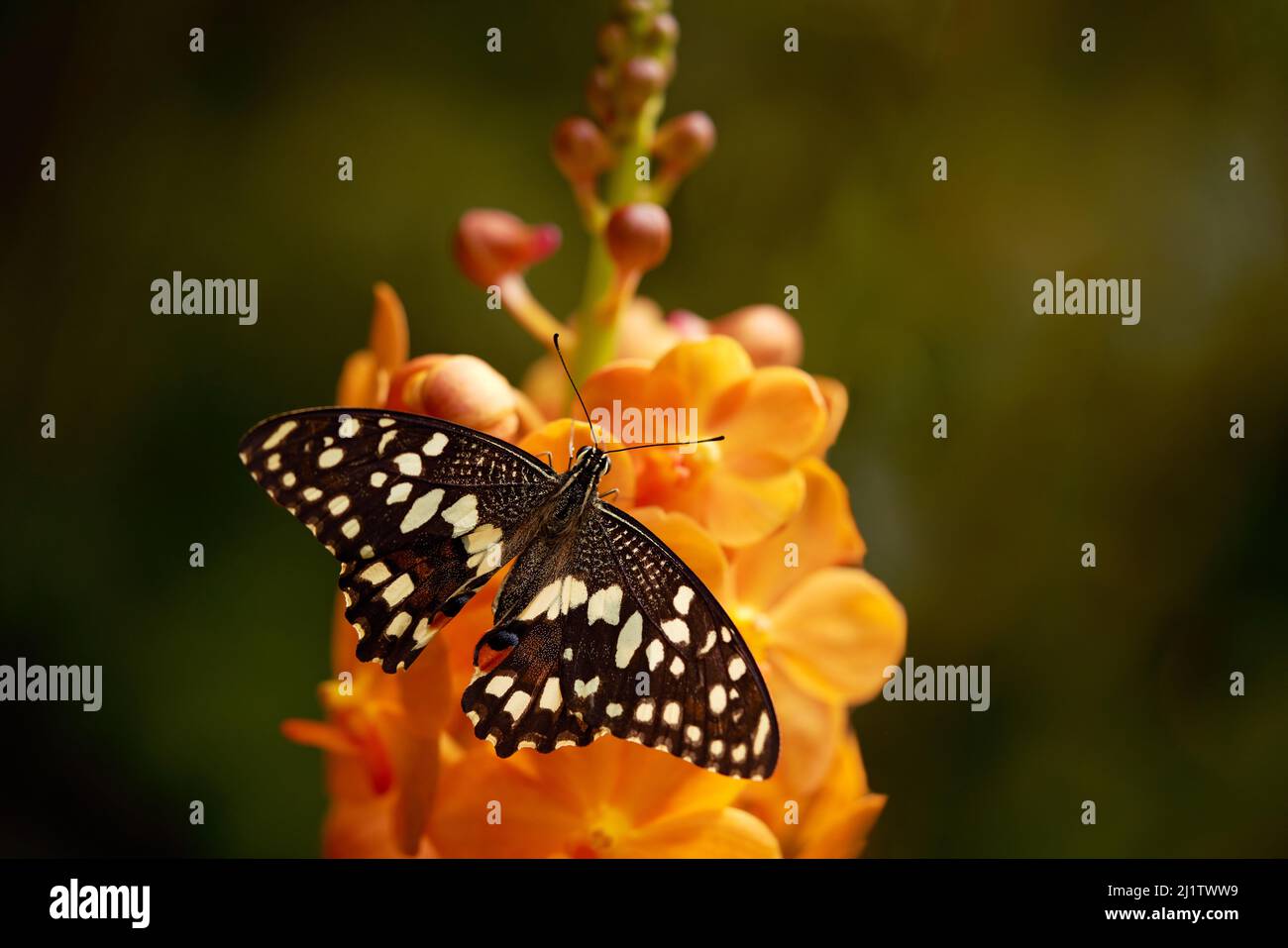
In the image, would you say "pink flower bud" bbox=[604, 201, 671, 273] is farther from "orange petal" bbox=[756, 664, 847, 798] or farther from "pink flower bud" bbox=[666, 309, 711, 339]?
"orange petal" bbox=[756, 664, 847, 798]

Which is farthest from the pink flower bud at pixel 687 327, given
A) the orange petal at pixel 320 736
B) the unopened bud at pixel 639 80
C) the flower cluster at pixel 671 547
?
the orange petal at pixel 320 736

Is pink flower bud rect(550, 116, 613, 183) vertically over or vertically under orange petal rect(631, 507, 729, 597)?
over

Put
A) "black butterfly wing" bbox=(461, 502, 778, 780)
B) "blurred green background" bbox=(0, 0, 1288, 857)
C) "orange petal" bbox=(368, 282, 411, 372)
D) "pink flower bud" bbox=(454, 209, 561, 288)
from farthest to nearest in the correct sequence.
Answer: "blurred green background" bbox=(0, 0, 1288, 857), "pink flower bud" bbox=(454, 209, 561, 288), "orange petal" bbox=(368, 282, 411, 372), "black butterfly wing" bbox=(461, 502, 778, 780)

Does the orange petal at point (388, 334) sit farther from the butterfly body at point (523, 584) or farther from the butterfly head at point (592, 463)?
the butterfly head at point (592, 463)

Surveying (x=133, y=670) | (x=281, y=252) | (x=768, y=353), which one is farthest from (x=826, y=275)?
(x=133, y=670)

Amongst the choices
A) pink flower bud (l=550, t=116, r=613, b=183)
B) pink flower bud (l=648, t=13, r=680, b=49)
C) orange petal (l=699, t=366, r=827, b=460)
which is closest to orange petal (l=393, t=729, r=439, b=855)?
orange petal (l=699, t=366, r=827, b=460)
